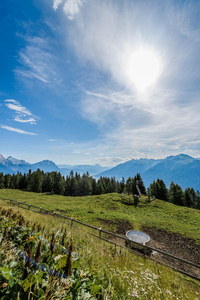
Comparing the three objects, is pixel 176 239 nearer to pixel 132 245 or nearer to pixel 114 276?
pixel 132 245

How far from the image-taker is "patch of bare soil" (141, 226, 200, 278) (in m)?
9.80

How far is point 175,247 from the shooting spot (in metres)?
12.5

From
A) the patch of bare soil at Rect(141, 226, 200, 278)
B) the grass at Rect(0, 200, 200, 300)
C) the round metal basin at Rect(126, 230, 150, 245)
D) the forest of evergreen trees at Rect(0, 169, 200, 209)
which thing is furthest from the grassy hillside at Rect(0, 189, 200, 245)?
the forest of evergreen trees at Rect(0, 169, 200, 209)

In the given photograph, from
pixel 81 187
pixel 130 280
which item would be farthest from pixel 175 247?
pixel 81 187

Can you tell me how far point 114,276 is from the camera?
127 inches

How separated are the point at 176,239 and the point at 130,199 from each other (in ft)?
67.0

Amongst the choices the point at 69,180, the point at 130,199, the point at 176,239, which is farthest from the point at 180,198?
the point at 69,180

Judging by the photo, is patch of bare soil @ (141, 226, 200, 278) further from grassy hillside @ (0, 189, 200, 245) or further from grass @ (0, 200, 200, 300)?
grass @ (0, 200, 200, 300)

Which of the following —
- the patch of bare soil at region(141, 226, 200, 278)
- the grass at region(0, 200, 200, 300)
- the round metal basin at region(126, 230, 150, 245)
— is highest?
the grass at region(0, 200, 200, 300)

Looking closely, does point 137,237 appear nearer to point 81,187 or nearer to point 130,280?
point 130,280

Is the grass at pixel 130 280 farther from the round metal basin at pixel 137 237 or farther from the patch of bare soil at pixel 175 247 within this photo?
the patch of bare soil at pixel 175 247

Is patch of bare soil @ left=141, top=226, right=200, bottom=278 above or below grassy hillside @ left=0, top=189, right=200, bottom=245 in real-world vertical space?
below

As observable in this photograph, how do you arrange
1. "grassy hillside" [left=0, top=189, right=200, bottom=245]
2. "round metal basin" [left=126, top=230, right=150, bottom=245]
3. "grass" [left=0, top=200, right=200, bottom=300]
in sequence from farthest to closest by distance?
"grassy hillside" [left=0, top=189, right=200, bottom=245] < "round metal basin" [left=126, top=230, right=150, bottom=245] < "grass" [left=0, top=200, right=200, bottom=300]

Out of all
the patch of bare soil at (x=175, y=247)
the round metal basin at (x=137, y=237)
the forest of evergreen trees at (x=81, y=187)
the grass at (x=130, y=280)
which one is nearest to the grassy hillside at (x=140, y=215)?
the patch of bare soil at (x=175, y=247)
